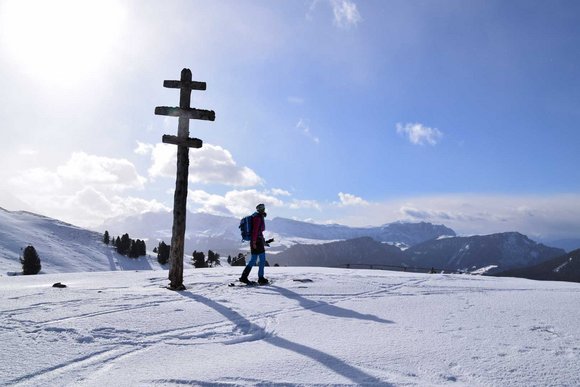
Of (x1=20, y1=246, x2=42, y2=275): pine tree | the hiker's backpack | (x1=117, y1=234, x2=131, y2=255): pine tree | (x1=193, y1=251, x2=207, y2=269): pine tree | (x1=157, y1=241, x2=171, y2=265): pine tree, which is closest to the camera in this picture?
the hiker's backpack

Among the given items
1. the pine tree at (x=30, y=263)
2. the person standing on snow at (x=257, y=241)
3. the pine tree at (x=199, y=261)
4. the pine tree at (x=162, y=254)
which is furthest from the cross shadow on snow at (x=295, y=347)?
the pine tree at (x=162, y=254)

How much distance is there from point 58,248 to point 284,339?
112 m

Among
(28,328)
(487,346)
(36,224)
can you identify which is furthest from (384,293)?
(36,224)

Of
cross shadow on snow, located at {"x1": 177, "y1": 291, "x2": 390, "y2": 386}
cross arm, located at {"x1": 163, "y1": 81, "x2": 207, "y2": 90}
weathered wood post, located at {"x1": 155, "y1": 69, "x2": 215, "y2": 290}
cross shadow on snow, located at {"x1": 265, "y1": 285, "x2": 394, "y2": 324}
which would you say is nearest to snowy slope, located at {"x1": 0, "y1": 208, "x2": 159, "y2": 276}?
weathered wood post, located at {"x1": 155, "y1": 69, "x2": 215, "y2": 290}

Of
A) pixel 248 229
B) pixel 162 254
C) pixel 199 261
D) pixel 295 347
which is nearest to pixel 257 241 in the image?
pixel 248 229

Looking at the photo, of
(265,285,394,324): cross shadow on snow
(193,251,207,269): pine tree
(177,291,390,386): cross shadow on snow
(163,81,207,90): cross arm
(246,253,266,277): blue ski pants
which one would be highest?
(163,81,207,90): cross arm

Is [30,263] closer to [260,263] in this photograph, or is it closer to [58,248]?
[58,248]

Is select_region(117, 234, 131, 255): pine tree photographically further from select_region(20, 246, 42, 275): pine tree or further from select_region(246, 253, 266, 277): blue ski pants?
select_region(246, 253, 266, 277): blue ski pants

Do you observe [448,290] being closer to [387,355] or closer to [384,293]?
[384,293]

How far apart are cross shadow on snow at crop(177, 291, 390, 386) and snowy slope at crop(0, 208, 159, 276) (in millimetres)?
75997

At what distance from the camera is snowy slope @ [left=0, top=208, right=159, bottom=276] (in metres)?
83.9

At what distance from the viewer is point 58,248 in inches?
3939

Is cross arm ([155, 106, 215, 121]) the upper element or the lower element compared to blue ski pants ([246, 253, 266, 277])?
upper

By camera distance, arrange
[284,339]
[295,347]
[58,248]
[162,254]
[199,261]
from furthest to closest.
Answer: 1. [162,254]
2. [58,248]
3. [199,261]
4. [284,339]
5. [295,347]
